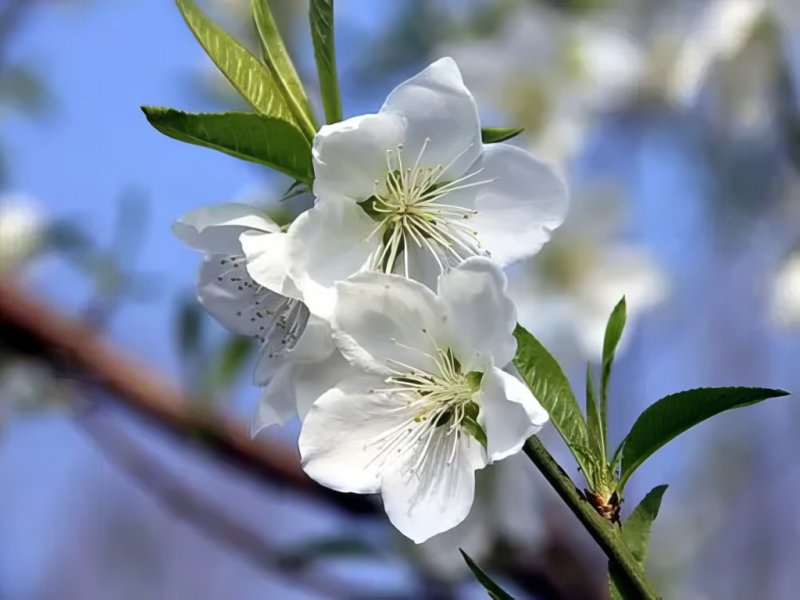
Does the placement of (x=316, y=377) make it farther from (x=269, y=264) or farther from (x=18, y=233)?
(x=18, y=233)

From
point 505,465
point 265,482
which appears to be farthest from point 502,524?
point 265,482

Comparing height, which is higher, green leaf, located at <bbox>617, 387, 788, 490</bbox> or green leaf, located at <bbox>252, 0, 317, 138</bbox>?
green leaf, located at <bbox>252, 0, 317, 138</bbox>

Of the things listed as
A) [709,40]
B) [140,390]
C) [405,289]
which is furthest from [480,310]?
[709,40]

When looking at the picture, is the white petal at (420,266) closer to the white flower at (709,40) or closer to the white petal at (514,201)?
the white petal at (514,201)

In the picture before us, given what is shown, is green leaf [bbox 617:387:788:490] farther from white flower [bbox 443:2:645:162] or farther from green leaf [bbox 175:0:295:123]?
white flower [bbox 443:2:645:162]

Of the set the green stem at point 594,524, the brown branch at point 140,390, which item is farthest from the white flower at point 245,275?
the brown branch at point 140,390

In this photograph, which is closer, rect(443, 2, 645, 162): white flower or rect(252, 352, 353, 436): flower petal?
rect(252, 352, 353, 436): flower petal

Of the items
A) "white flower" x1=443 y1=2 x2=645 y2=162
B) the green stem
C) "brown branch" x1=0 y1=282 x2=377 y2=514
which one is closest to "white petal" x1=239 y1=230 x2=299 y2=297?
the green stem
